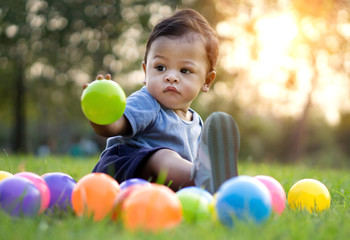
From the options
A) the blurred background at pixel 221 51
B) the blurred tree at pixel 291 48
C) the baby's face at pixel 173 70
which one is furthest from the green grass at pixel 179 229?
the blurred tree at pixel 291 48

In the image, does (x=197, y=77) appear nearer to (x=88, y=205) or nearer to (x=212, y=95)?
(x=88, y=205)

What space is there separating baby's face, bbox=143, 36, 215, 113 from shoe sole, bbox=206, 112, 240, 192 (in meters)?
0.62

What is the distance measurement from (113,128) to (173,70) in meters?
0.71

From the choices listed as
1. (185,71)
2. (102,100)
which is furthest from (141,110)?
(102,100)

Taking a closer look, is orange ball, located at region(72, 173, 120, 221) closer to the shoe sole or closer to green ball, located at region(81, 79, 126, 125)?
green ball, located at region(81, 79, 126, 125)

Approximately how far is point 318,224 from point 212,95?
1152 centimetres

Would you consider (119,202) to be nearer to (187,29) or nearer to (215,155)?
(215,155)

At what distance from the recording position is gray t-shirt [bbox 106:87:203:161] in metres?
2.24

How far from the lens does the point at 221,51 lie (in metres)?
11.4

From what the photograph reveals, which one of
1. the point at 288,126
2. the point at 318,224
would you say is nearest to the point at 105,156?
the point at 318,224

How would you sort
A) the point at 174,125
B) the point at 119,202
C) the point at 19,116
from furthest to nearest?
the point at 19,116, the point at 174,125, the point at 119,202

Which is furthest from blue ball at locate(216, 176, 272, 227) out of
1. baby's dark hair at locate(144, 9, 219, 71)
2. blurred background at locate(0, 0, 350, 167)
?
blurred background at locate(0, 0, 350, 167)

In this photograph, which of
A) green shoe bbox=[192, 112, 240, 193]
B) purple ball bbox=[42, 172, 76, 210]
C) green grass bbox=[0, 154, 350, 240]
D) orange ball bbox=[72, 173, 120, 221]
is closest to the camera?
green grass bbox=[0, 154, 350, 240]

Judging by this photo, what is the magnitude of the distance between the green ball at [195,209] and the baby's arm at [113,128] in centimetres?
58
